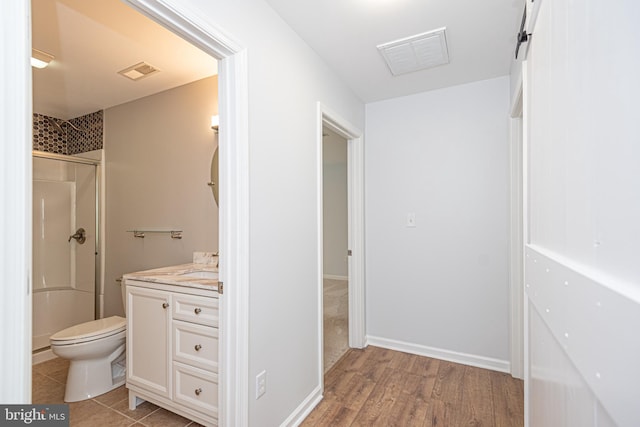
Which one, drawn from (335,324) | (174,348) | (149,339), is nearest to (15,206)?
(174,348)

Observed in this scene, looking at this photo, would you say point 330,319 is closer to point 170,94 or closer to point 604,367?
point 170,94

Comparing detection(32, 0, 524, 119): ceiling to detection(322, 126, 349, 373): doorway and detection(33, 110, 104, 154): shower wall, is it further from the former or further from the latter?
detection(322, 126, 349, 373): doorway

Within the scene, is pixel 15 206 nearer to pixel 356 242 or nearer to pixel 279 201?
pixel 279 201

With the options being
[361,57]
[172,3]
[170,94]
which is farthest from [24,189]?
[170,94]

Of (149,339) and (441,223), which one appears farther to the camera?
(441,223)

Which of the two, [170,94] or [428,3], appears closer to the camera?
[428,3]

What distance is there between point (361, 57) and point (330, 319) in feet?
9.58

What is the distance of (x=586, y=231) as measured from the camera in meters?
0.61

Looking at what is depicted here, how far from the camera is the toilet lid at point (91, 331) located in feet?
6.30

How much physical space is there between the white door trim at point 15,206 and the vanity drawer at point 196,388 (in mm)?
1000

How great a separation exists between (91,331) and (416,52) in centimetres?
296

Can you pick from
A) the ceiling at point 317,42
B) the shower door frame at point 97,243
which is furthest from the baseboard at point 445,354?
the shower door frame at point 97,243

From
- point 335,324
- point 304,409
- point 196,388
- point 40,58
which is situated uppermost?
point 40,58

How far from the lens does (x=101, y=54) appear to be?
213 cm
